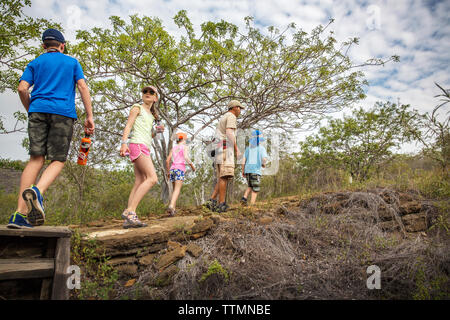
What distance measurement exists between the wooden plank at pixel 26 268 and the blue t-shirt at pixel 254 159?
398cm

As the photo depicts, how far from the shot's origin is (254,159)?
555 centimetres

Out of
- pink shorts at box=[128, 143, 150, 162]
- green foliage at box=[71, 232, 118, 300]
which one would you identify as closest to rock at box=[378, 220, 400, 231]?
pink shorts at box=[128, 143, 150, 162]

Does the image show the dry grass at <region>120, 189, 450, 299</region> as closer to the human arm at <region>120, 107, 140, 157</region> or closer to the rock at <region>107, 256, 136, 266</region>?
the rock at <region>107, 256, 136, 266</region>

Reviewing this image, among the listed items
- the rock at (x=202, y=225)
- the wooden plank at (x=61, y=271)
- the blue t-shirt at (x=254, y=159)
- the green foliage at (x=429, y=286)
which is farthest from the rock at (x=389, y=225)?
the wooden plank at (x=61, y=271)

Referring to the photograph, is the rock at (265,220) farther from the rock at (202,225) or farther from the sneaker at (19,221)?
the sneaker at (19,221)

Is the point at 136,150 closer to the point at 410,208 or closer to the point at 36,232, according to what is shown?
the point at 36,232

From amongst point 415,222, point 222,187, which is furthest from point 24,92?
point 415,222

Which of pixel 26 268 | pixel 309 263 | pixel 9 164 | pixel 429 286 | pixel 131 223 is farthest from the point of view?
pixel 9 164

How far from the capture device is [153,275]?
8.99 ft

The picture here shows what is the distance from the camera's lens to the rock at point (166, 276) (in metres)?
2.65

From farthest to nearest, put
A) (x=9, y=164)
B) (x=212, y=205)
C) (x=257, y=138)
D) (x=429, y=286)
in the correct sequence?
(x=9, y=164) < (x=257, y=138) < (x=212, y=205) < (x=429, y=286)

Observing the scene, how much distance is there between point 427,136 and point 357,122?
12.3ft

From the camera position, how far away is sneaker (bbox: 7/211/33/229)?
2.30m

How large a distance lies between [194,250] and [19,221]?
1848 mm
